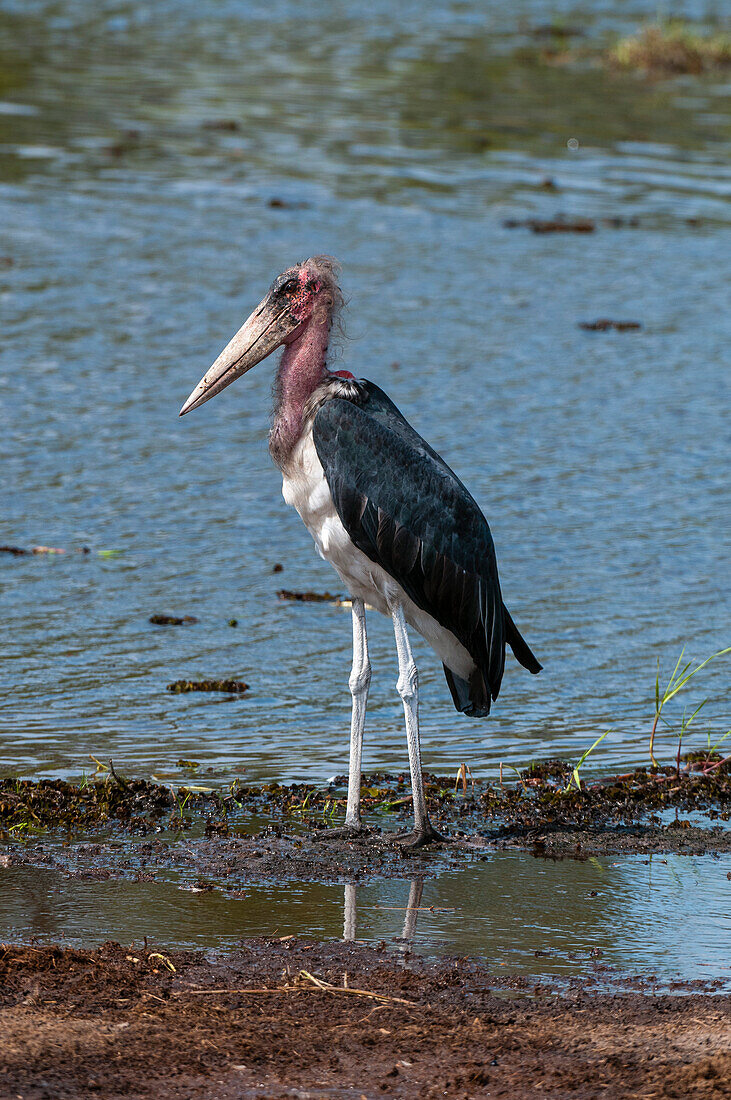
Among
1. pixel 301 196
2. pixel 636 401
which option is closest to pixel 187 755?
pixel 636 401

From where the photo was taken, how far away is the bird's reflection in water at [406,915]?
18.7 ft

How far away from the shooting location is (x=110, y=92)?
25484mm

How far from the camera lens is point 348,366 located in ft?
46.0

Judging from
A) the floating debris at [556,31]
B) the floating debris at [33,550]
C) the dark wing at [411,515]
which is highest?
the floating debris at [556,31]

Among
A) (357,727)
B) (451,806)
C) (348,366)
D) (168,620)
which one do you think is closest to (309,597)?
(168,620)

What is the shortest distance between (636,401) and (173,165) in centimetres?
931

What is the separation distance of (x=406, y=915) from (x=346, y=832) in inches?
28.0

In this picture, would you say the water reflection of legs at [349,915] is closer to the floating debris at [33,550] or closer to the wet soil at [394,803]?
the wet soil at [394,803]

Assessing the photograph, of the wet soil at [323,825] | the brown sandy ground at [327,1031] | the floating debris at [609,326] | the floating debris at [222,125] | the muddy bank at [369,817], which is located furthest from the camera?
the floating debris at [222,125]

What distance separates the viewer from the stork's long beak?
6.92 meters

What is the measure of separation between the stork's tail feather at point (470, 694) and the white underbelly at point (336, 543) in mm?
180

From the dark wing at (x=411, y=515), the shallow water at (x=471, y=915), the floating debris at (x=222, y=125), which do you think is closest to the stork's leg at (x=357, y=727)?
the dark wing at (x=411, y=515)

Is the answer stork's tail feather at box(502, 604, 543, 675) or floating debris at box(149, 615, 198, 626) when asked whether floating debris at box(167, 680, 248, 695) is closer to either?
floating debris at box(149, 615, 198, 626)

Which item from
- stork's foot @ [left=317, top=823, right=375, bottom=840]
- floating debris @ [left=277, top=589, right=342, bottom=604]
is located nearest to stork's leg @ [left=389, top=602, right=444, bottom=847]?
stork's foot @ [left=317, top=823, right=375, bottom=840]
